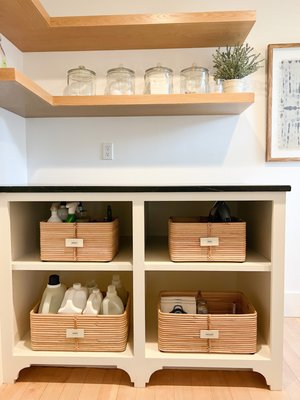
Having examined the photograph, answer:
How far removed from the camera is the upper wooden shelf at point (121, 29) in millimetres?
1456

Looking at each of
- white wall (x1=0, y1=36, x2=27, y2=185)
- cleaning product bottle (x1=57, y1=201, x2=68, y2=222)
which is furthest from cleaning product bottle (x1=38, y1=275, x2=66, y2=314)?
→ white wall (x1=0, y1=36, x2=27, y2=185)

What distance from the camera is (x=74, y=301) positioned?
1.34 m

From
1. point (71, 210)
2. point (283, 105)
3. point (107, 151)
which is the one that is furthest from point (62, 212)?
point (283, 105)

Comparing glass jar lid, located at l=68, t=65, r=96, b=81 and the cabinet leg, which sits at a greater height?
glass jar lid, located at l=68, t=65, r=96, b=81

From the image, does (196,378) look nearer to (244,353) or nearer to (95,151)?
(244,353)

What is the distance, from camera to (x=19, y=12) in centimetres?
138

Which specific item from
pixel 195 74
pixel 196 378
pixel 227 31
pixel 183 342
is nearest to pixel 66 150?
pixel 195 74

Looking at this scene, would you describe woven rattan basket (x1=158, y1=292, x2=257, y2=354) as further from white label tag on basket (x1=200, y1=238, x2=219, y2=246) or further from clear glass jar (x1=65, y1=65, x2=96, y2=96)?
clear glass jar (x1=65, y1=65, x2=96, y2=96)

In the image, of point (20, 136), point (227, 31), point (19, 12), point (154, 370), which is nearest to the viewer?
point (154, 370)

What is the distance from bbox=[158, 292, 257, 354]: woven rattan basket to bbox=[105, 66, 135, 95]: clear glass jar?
116 centimetres

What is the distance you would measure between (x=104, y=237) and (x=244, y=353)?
76 centimetres

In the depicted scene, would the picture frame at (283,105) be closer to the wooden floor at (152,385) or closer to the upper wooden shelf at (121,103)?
the upper wooden shelf at (121,103)

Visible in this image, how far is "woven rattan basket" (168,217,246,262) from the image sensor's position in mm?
1254

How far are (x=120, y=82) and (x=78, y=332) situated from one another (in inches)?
49.9
